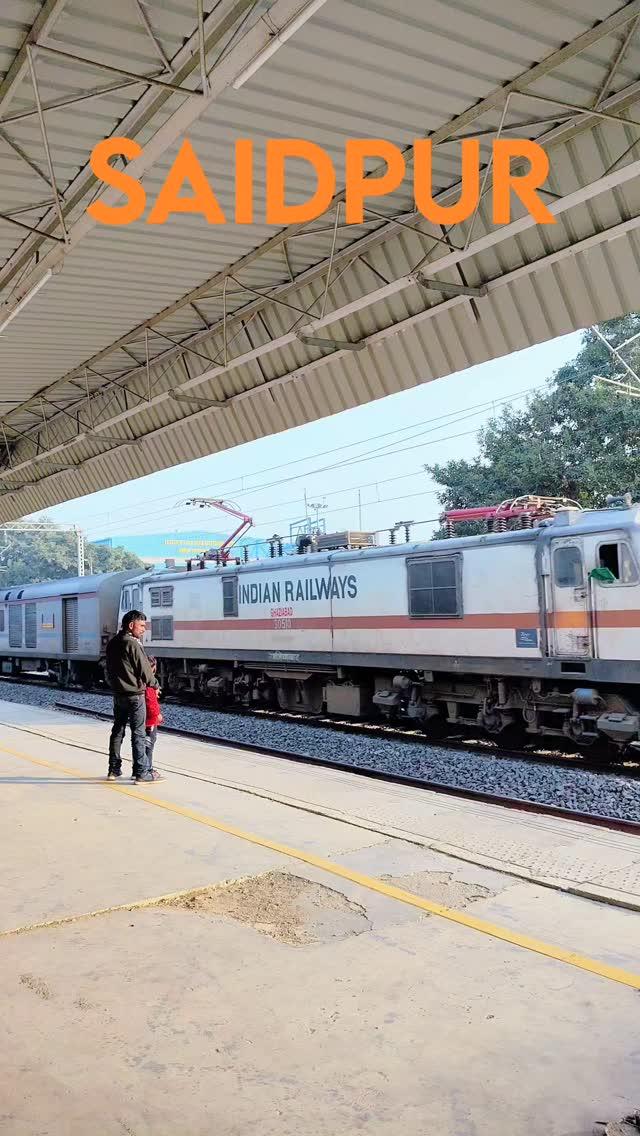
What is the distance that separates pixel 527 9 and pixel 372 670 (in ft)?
32.9

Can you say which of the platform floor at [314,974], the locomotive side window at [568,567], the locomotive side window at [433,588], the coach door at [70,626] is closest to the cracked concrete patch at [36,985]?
the platform floor at [314,974]

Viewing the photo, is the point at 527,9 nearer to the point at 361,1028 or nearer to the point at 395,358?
the point at 395,358

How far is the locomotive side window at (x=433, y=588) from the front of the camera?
493 inches

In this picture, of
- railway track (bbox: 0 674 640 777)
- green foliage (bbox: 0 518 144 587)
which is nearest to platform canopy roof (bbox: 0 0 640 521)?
railway track (bbox: 0 674 640 777)

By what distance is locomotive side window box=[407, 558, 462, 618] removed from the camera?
12531 millimetres

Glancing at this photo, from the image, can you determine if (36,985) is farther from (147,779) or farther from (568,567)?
(568,567)

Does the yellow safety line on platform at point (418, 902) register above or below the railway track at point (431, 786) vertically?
above

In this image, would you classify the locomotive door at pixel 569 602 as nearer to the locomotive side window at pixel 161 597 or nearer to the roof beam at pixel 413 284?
→ the roof beam at pixel 413 284

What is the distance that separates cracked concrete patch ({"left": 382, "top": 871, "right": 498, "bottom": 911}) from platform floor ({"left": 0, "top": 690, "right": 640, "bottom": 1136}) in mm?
20

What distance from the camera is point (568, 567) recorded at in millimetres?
11094

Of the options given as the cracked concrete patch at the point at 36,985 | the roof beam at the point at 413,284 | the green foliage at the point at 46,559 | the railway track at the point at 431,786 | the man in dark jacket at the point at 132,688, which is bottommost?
the railway track at the point at 431,786

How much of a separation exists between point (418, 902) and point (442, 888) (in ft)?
1.05

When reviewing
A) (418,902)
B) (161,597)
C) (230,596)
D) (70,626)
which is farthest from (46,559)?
(418,902)

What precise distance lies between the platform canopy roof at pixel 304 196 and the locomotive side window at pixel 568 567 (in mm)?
2651
